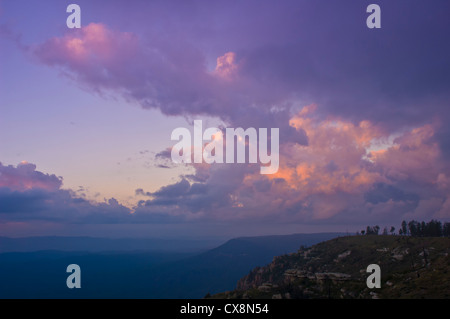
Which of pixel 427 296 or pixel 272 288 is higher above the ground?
pixel 427 296

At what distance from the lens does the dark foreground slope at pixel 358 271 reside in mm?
71750

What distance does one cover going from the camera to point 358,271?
124 m

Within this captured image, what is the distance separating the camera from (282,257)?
192250 mm

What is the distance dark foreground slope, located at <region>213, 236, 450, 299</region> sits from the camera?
235ft
